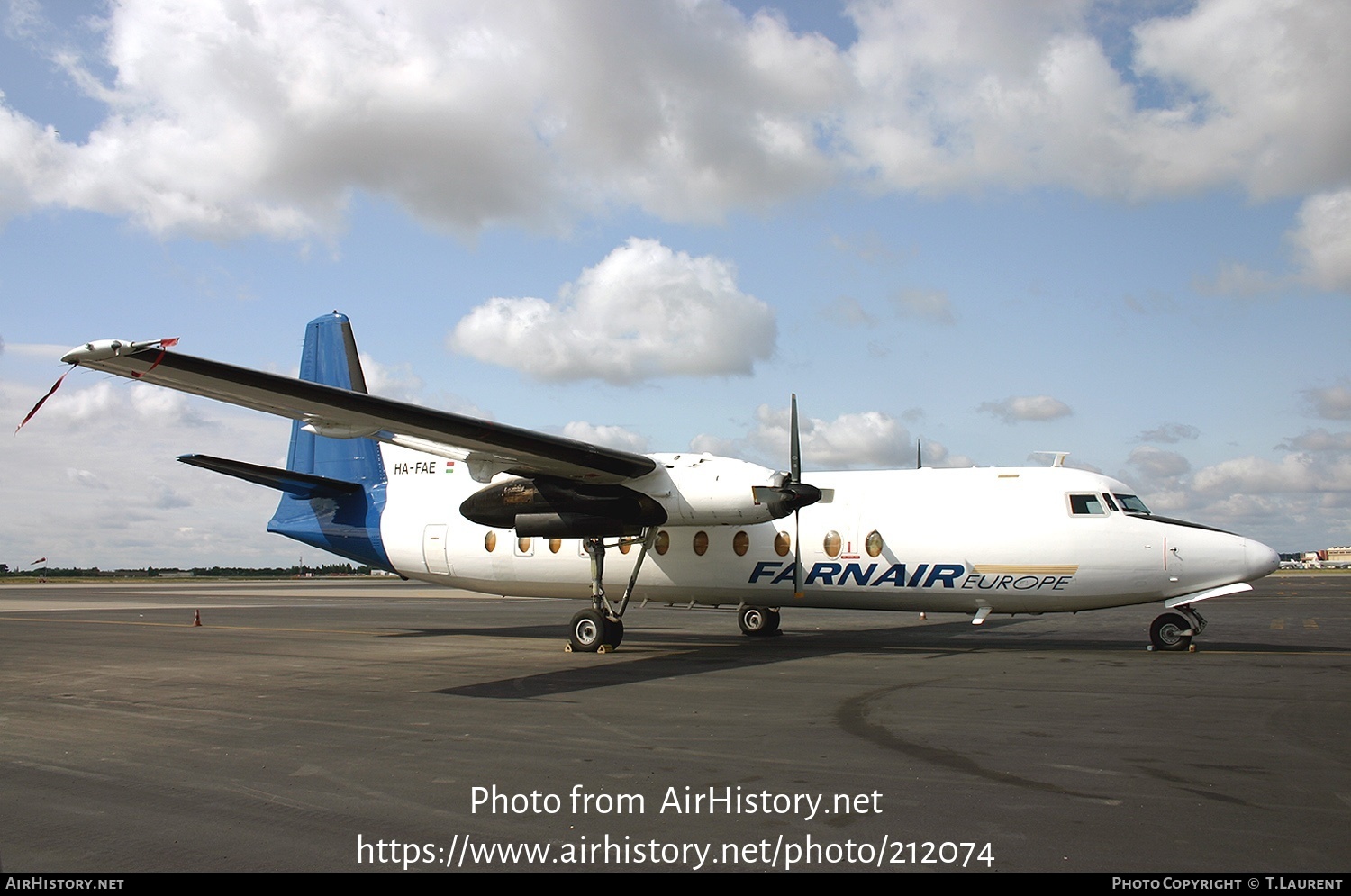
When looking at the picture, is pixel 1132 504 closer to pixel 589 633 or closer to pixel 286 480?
pixel 589 633

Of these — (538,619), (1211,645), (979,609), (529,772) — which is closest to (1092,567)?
(979,609)

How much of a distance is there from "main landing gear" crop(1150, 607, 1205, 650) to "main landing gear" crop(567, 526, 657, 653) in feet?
28.7

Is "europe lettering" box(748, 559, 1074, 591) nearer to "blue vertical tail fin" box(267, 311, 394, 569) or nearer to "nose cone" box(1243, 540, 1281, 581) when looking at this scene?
"nose cone" box(1243, 540, 1281, 581)

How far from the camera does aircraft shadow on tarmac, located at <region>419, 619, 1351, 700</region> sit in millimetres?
12430

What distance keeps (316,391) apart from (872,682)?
26.1 feet

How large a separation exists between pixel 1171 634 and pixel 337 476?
17.1m

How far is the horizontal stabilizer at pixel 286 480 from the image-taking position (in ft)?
59.9

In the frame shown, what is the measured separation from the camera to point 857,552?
1623 cm

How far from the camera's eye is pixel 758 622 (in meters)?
19.2

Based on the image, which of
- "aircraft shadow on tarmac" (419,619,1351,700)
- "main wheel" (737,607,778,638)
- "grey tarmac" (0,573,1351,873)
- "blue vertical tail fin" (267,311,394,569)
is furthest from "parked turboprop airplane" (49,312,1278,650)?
"blue vertical tail fin" (267,311,394,569)

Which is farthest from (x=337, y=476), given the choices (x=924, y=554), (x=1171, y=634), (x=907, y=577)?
(x=1171, y=634)

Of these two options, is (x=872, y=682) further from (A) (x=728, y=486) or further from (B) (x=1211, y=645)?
(B) (x=1211, y=645)

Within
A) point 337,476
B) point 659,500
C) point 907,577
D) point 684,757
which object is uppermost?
point 337,476
